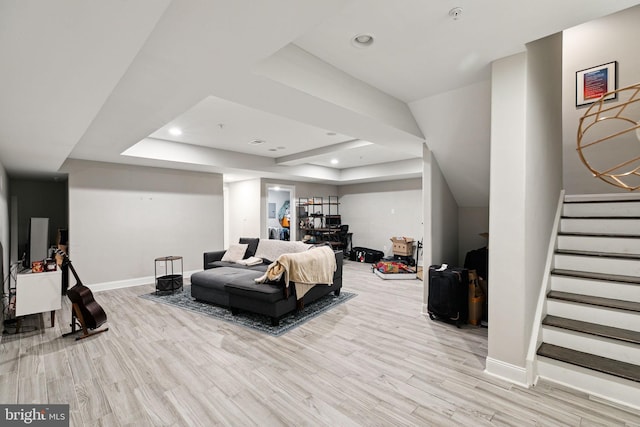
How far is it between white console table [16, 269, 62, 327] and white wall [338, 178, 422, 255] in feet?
21.9

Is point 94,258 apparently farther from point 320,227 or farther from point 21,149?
point 320,227

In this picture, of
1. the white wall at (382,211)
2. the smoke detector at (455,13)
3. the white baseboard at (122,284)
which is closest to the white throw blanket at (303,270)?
the smoke detector at (455,13)

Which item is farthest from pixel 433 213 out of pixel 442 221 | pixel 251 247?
pixel 251 247

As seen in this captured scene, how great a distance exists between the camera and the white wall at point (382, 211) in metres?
7.43

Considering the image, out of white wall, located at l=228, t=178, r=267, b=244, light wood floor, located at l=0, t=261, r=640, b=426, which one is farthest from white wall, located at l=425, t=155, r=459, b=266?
white wall, located at l=228, t=178, r=267, b=244

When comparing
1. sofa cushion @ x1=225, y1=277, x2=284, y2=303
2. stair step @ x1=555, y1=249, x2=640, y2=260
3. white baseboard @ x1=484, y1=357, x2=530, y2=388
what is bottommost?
white baseboard @ x1=484, y1=357, x2=530, y2=388

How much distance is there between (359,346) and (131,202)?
15.7 ft

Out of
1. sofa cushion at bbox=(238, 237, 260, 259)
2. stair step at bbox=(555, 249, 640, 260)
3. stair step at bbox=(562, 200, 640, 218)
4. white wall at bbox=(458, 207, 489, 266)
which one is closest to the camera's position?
stair step at bbox=(555, 249, 640, 260)

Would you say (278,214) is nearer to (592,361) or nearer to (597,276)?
(597,276)

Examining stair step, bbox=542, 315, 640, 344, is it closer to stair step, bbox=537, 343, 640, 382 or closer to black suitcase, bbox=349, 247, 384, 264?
stair step, bbox=537, 343, 640, 382

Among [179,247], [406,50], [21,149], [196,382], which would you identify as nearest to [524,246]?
[406,50]

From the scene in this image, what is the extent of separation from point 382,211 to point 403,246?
4.46 feet

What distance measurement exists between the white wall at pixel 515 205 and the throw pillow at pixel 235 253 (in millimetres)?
4134

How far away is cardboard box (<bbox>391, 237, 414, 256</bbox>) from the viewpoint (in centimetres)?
703
